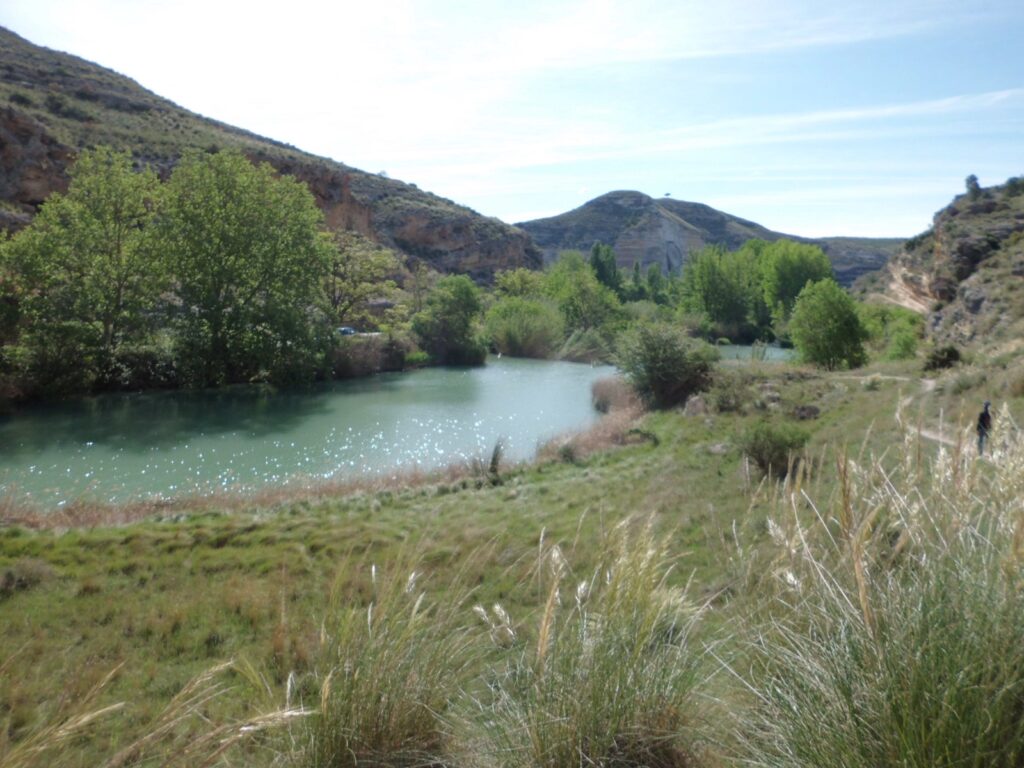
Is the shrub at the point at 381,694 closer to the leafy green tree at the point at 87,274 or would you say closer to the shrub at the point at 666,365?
the shrub at the point at 666,365

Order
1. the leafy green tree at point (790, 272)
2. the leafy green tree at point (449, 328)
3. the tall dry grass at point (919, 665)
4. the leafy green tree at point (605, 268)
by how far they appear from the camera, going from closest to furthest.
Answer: the tall dry grass at point (919, 665) → the leafy green tree at point (449, 328) → the leafy green tree at point (790, 272) → the leafy green tree at point (605, 268)

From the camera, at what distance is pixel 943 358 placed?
20.7m

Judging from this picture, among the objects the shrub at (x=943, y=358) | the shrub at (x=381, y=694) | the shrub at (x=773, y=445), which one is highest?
the shrub at (x=381, y=694)

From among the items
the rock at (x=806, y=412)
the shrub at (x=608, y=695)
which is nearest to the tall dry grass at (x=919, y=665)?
the shrub at (x=608, y=695)

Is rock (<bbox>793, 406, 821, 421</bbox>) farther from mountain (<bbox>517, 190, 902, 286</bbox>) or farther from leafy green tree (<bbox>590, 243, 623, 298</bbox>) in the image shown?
mountain (<bbox>517, 190, 902, 286</bbox>)

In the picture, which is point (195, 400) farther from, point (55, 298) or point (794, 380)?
point (794, 380)

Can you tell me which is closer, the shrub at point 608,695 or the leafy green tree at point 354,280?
the shrub at point 608,695

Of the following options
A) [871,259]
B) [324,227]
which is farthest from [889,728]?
[871,259]

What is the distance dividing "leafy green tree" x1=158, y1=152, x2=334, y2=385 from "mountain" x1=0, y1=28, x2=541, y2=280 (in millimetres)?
5591

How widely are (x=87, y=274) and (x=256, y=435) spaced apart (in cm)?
958

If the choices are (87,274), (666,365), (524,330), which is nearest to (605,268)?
(524,330)

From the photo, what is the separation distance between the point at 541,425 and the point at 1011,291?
24065 millimetres

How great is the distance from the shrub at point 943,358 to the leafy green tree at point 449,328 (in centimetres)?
2354

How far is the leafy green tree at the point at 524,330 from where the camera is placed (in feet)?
147
